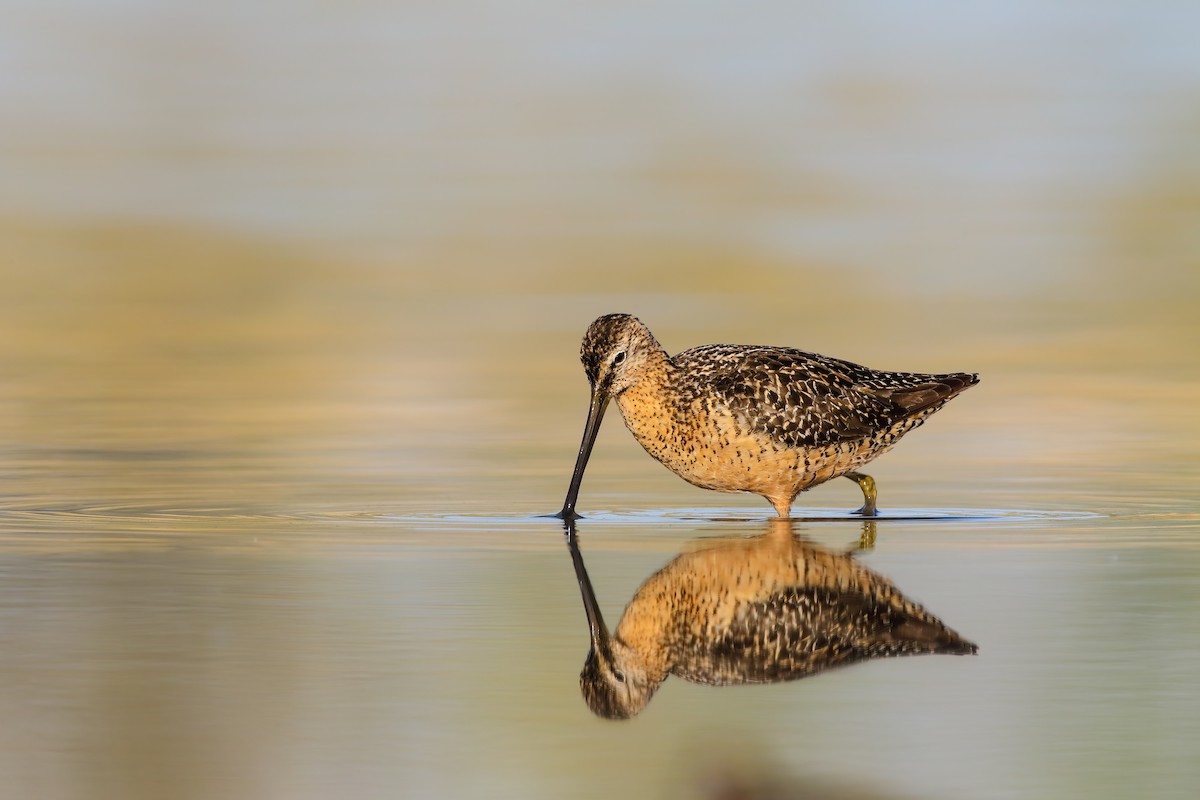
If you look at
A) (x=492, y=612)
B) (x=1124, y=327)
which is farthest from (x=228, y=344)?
(x=492, y=612)

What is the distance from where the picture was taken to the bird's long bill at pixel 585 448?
10156 millimetres

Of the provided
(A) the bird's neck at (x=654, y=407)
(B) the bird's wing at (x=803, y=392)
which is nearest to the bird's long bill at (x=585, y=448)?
(A) the bird's neck at (x=654, y=407)

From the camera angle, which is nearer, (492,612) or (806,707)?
(806,707)

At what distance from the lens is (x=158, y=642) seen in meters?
6.62

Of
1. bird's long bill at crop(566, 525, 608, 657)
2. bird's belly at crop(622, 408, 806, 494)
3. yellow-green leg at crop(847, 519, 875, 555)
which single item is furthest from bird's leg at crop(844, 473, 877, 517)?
bird's long bill at crop(566, 525, 608, 657)

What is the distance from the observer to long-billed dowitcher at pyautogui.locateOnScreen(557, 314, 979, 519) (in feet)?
34.1

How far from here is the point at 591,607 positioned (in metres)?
7.29

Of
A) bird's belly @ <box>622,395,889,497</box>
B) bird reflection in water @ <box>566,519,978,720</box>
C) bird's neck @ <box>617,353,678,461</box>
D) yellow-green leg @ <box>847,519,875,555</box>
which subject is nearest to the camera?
bird reflection in water @ <box>566,519,978,720</box>

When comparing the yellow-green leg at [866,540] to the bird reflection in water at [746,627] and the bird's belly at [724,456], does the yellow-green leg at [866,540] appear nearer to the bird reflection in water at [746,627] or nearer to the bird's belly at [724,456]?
the bird reflection in water at [746,627]

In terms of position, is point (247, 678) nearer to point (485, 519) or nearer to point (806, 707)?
point (806, 707)

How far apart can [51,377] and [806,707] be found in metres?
13.3

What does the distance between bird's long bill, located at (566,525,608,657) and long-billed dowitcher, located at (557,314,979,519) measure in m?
1.42

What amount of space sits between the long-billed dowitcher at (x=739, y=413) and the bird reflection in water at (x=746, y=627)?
1.89 m

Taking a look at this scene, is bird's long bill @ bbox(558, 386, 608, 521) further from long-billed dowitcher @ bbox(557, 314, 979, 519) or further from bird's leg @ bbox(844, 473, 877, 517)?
bird's leg @ bbox(844, 473, 877, 517)
